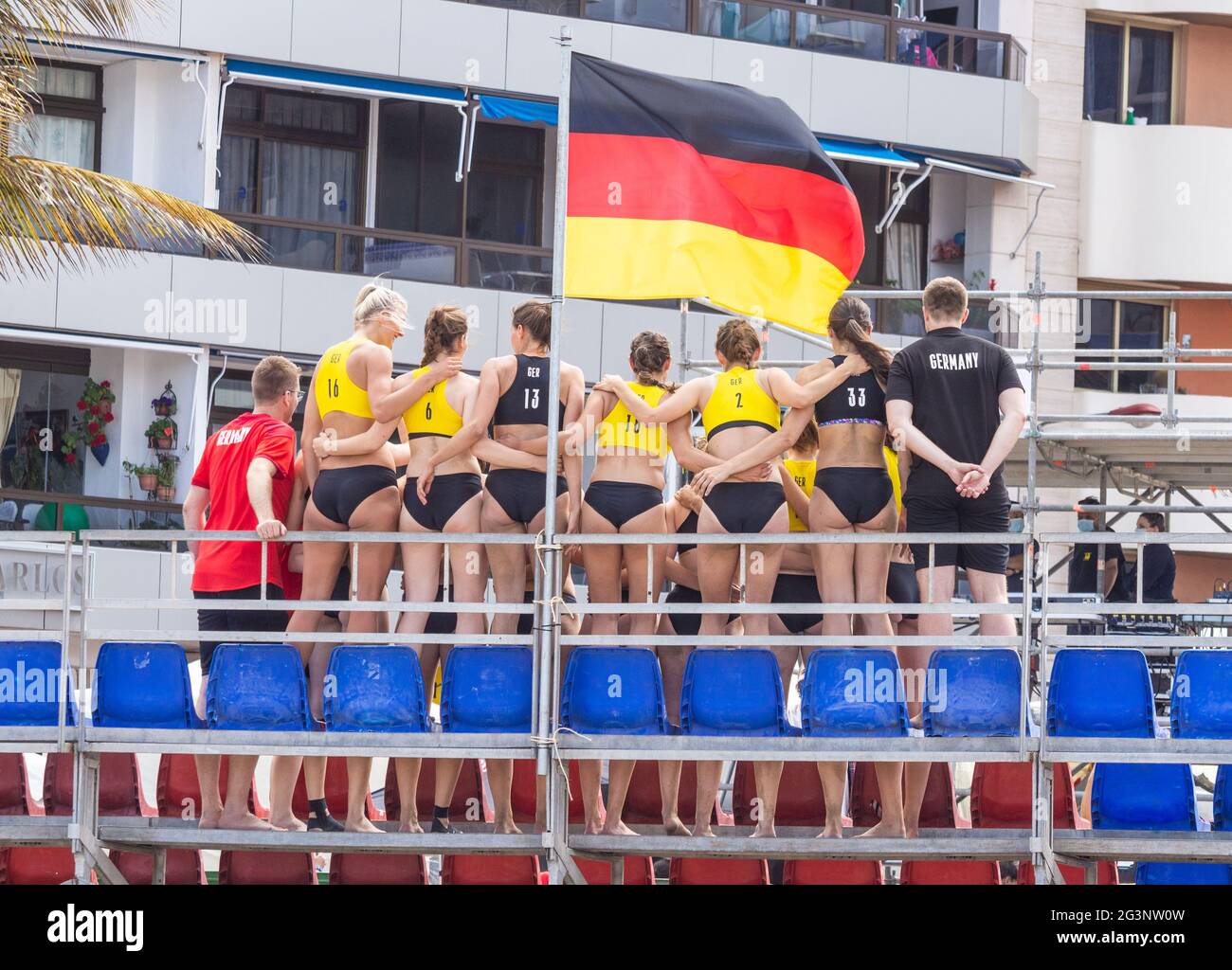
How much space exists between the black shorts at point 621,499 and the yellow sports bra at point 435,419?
0.80 m

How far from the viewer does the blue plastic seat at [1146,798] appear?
9.00m

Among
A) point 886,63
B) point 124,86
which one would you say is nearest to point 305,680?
point 124,86

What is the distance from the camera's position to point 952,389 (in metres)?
9.50

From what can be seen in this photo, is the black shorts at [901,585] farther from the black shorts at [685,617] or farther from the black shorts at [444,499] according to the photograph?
the black shorts at [444,499]

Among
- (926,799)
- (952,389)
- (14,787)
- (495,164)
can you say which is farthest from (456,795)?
(495,164)

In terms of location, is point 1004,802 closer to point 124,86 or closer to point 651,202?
point 651,202

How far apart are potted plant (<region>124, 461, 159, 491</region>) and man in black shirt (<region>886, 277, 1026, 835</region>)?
Answer: 13.7 m

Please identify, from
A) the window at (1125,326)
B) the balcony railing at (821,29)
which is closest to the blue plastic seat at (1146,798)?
the balcony railing at (821,29)

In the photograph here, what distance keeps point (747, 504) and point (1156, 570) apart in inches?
390

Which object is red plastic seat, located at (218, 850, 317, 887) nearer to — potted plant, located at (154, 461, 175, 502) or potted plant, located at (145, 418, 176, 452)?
potted plant, located at (154, 461, 175, 502)

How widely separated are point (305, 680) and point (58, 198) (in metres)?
6.75

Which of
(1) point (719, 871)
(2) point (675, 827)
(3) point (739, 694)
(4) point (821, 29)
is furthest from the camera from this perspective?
(4) point (821, 29)

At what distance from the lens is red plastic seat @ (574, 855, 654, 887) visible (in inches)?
397

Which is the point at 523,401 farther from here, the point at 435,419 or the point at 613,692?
the point at 613,692
